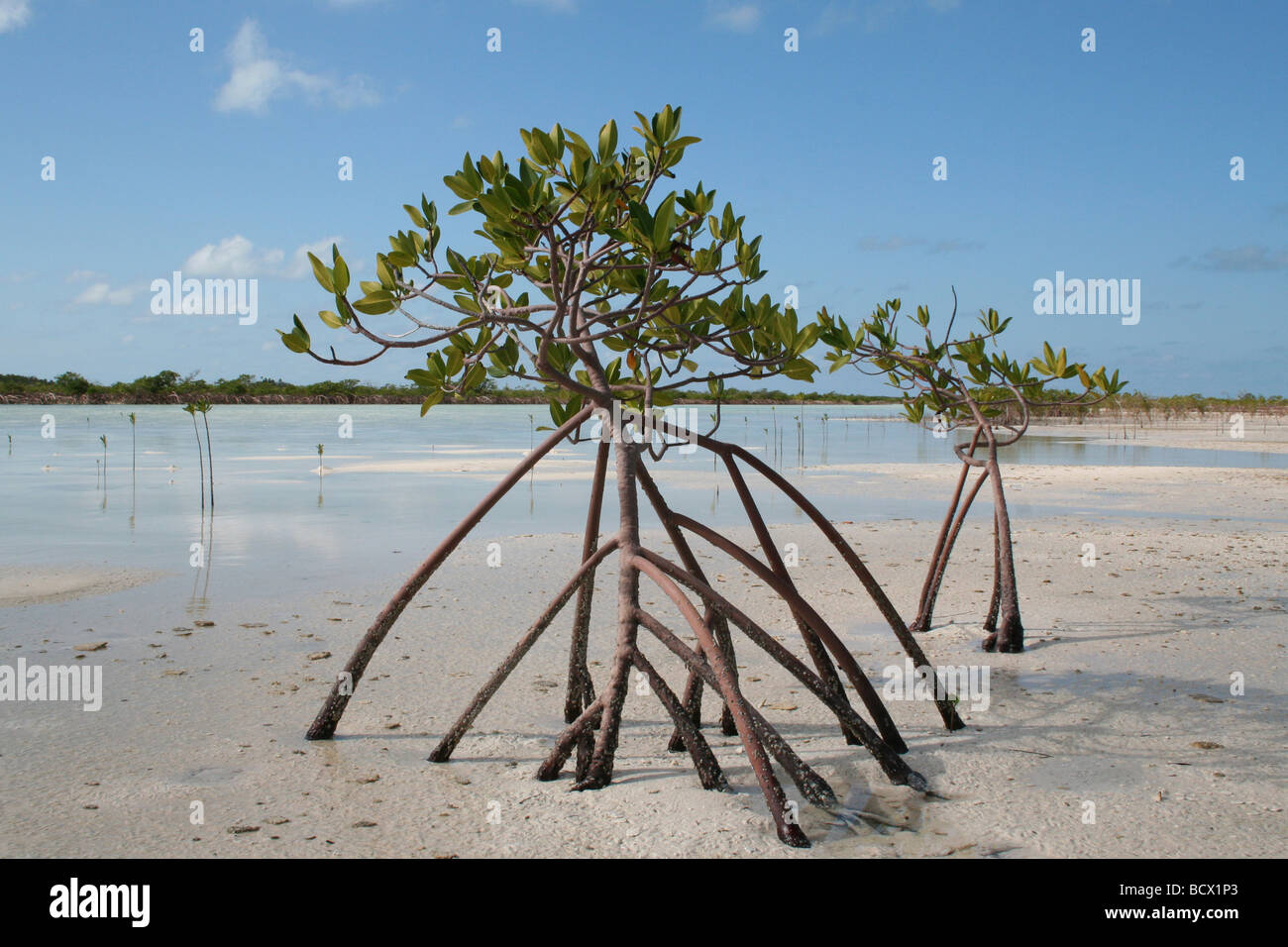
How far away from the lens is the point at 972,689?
552 cm

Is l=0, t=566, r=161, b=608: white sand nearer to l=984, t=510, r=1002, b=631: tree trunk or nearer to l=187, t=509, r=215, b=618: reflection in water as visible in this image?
l=187, t=509, r=215, b=618: reflection in water

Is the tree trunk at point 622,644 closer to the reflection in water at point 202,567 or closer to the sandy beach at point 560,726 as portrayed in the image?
the sandy beach at point 560,726

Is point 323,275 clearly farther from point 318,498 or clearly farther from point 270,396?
point 270,396

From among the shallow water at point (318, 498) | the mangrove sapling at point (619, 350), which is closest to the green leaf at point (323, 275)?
the mangrove sapling at point (619, 350)

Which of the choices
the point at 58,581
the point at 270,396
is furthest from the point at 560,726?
the point at 270,396

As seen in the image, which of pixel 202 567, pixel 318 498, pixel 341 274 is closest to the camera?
pixel 341 274

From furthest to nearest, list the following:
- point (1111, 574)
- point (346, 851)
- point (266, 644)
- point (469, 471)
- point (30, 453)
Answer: point (30, 453) < point (469, 471) < point (1111, 574) < point (266, 644) < point (346, 851)

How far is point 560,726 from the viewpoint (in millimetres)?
4891

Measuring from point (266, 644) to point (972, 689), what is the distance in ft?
15.7

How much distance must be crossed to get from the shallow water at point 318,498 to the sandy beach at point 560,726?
1.49m

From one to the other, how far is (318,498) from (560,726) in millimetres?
12339

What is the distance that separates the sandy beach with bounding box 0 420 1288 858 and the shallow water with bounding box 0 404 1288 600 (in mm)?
1488
